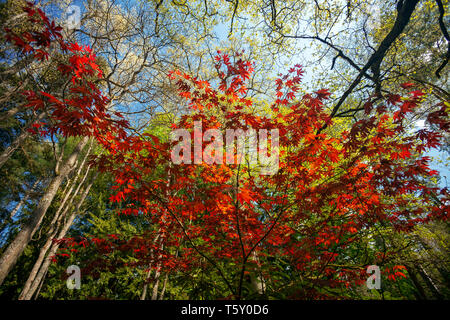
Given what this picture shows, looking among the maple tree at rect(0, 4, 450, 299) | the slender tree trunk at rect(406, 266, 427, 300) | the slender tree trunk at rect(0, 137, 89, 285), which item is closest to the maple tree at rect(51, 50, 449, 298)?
the maple tree at rect(0, 4, 450, 299)

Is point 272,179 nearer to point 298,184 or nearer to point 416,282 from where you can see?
point 298,184

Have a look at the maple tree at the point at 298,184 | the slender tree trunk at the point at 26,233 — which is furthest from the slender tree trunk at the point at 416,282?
the slender tree trunk at the point at 26,233

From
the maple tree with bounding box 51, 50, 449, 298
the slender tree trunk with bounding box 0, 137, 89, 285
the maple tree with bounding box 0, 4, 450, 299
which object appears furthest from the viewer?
the slender tree trunk with bounding box 0, 137, 89, 285

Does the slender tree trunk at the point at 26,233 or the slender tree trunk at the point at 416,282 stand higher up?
the slender tree trunk at the point at 26,233

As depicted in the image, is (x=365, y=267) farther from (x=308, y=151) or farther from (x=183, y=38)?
(x=183, y=38)

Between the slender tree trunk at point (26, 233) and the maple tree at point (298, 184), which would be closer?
the maple tree at point (298, 184)

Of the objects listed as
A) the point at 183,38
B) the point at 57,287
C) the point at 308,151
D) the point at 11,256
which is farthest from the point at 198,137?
the point at 57,287

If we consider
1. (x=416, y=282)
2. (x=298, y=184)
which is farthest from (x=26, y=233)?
(x=416, y=282)

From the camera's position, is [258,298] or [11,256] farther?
[11,256]

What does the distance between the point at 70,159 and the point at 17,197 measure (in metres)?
9.88

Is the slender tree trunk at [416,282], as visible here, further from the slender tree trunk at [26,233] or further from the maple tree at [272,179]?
the slender tree trunk at [26,233]

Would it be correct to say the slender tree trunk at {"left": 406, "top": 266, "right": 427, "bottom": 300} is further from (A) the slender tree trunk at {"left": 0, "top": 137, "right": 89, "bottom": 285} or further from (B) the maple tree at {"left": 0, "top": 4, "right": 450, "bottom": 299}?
(A) the slender tree trunk at {"left": 0, "top": 137, "right": 89, "bottom": 285}

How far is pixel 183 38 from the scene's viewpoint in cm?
687

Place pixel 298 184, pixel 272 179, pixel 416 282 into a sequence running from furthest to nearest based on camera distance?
pixel 416 282 → pixel 298 184 → pixel 272 179
